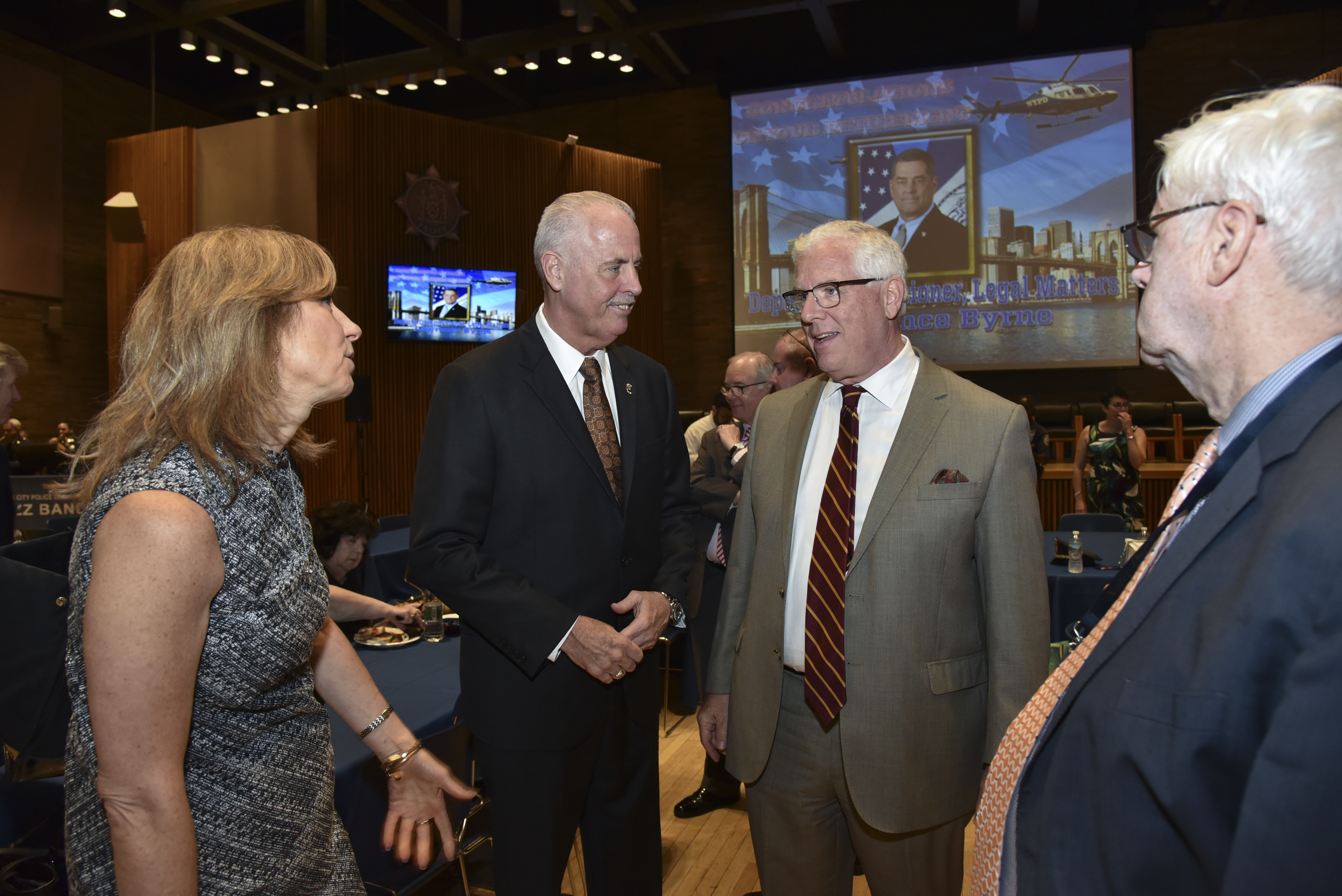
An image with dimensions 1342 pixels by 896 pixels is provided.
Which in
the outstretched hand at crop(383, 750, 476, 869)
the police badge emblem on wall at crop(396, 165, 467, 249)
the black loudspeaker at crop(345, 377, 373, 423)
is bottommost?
the outstretched hand at crop(383, 750, 476, 869)

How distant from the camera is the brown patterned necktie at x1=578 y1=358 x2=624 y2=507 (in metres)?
1.94

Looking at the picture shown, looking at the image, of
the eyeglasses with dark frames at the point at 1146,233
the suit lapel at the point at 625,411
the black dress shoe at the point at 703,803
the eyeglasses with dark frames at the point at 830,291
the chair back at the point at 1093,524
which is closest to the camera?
the eyeglasses with dark frames at the point at 1146,233

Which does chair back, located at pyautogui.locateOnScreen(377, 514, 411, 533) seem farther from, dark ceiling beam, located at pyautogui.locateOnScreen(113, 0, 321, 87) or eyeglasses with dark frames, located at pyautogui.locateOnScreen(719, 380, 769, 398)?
dark ceiling beam, located at pyautogui.locateOnScreen(113, 0, 321, 87)

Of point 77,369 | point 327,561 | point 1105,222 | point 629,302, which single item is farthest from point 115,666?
point 77,369

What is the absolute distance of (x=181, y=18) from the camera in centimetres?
899

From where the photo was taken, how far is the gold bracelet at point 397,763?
55.3 inches

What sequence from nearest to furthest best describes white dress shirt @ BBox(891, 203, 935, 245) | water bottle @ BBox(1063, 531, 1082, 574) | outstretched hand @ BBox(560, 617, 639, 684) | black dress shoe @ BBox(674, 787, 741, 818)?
outstretched hand @ BBox(560, 617, 639, 684), black dress shoe @ BBox(674, 787, 741, 818), water bottle @ BBox(1063, 531, 1082, 574), white dress shirt @ BBox(891, 203, 935, 245)

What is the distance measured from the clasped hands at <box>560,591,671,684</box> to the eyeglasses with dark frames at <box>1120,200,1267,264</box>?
122 cm

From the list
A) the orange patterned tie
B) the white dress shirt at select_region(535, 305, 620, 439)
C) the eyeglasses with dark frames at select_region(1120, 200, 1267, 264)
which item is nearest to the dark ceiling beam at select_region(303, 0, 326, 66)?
the white dress shirt at select_region(535, 305, 620, 439)

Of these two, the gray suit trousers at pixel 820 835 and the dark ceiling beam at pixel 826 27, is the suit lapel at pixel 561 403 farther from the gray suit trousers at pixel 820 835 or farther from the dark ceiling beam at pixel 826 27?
the dark ceiling beam at pixel 826 27

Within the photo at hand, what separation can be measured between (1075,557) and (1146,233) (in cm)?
338

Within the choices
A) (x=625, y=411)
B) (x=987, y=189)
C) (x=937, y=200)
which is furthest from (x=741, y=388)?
(x=987, y=189)

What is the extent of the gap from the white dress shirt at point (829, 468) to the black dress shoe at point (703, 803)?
74.1 inches

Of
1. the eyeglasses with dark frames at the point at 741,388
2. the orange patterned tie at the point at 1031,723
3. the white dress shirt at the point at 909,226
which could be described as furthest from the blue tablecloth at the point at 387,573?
the white dress shirt at the point at 909,226
